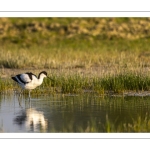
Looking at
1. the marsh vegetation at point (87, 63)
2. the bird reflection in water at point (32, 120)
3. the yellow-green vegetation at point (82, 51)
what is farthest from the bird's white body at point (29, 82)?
the bird reflection in water at point (32, 120)

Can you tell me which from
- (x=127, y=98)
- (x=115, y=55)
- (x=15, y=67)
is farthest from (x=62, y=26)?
(x=127, y=98)

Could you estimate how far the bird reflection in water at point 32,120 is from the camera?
11.0 m

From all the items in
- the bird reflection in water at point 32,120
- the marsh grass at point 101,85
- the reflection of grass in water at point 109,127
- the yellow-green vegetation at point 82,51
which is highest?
the yellow-green vegetation at point 82,51

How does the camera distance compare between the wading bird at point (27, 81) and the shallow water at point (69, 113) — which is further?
the wading bird at point (27, 81)

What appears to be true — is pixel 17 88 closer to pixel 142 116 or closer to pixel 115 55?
pixel 142 116

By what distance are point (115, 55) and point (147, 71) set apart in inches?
179

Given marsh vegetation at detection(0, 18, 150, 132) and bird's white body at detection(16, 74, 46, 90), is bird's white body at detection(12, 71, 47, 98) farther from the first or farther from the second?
marsh vegetation at detection(0, 18, 150, 132)

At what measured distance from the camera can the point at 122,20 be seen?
35.3m

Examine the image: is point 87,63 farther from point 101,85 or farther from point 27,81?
point 27,81

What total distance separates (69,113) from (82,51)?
11.4 meters

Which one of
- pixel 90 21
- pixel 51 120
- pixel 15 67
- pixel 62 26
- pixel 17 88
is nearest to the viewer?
pixel 51 120

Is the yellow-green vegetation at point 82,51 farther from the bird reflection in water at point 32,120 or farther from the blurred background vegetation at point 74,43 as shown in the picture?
the bird reflection in water at point 32,120

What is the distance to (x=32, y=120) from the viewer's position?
1173 centimetres
